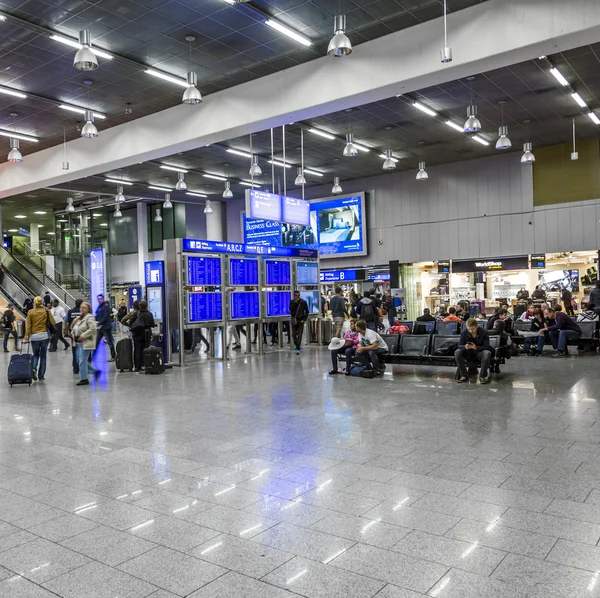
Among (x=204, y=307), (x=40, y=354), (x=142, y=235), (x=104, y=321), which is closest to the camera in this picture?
(x=40, y=354)

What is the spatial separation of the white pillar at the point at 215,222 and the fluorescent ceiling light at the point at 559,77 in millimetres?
18312

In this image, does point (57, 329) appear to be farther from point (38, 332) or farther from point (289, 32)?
point (289, 32)

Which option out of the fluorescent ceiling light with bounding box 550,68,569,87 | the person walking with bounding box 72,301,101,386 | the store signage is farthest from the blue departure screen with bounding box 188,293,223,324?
the store signage

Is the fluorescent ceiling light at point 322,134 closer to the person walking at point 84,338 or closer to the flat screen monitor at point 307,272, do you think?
the flat screen monitor at point 307,272

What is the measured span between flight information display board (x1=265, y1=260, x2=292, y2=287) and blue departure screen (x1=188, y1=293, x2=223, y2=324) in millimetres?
2180

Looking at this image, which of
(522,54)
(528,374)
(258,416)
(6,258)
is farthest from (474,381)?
(6,258)

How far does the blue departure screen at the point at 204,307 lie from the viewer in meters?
13.6

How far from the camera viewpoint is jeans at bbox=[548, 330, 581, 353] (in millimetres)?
12891

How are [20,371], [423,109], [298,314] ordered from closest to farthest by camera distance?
[20,371]
[423,109]
[298,314]

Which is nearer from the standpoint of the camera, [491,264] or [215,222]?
[491,264]

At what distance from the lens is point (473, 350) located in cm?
953

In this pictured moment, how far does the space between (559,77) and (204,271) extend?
972 centimetres

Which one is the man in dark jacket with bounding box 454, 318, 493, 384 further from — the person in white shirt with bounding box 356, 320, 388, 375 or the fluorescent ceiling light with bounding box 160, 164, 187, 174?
the fluorescent ceiling light with bounding box 160, 164, 187, 174

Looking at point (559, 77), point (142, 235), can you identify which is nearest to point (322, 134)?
point (559, 77)
